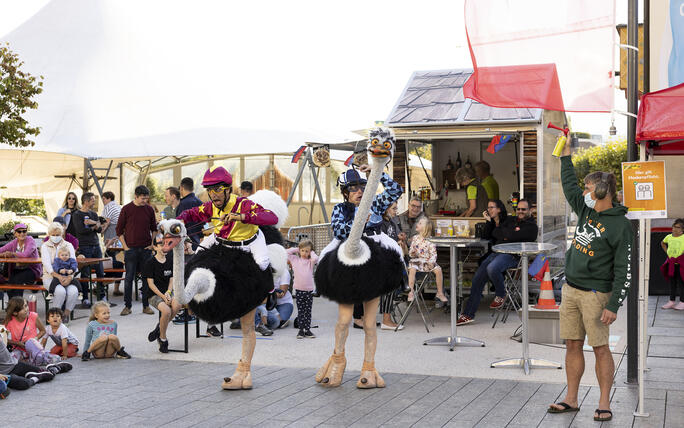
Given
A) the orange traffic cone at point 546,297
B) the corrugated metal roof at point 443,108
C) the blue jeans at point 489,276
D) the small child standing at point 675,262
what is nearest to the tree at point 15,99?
the corrugated metal roof at point 443,108

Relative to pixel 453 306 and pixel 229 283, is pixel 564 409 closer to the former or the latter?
pixel 229 283

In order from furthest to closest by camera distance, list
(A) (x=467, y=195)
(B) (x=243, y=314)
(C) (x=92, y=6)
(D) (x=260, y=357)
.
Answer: (C) (x=92, y=6) < (A) (x=467, y=195) < (D) (x=260, y=357) < (B) (x=243, y=314)

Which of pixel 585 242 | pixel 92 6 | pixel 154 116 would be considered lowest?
pixel 585 242

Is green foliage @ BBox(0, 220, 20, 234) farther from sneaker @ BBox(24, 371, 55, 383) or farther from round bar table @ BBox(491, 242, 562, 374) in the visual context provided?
round bar table @ BBox(491, 242, 562, 374)

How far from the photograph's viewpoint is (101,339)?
7.99 meters

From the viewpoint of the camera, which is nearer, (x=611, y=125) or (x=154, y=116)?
(x=611, y=125)

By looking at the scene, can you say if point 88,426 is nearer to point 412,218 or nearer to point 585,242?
point 585,242

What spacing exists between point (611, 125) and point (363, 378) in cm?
292

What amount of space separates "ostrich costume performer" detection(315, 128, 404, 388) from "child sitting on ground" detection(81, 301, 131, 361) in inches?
101

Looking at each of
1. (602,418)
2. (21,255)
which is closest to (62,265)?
(21,255)

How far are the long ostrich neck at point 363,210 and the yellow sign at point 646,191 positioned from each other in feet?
6.16

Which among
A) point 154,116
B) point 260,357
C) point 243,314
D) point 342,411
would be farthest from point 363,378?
point 154,116

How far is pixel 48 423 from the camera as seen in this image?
221 inches

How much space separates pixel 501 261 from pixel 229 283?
16.6ft
